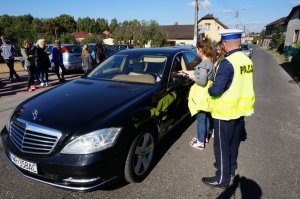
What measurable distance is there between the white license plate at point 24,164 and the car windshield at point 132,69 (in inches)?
75.9

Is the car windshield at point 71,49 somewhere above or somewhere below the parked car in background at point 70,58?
above

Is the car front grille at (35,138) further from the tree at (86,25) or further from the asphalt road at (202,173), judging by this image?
the tree at (86,25)

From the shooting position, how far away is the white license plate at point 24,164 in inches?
108

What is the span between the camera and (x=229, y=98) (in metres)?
Result: 2.92

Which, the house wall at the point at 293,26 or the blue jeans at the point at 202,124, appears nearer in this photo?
the blue jeans at the point at 202,124

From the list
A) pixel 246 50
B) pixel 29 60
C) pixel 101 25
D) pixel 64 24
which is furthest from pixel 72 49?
pixel 101 25

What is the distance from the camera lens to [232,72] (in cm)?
280

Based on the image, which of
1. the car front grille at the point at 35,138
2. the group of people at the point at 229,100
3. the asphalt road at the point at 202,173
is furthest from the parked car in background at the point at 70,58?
the group of people at the point at 229,100

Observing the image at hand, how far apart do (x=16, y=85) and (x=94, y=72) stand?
6824 mm

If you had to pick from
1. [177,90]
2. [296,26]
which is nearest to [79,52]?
[177,90]

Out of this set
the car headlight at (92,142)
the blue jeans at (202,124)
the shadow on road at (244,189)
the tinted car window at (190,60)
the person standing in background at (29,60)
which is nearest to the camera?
the car headlight at (92,142)

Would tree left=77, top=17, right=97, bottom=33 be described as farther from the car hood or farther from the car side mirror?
the car hood

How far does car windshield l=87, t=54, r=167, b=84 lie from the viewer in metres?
4.17

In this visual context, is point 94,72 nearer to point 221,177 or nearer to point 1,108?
point 221,177
